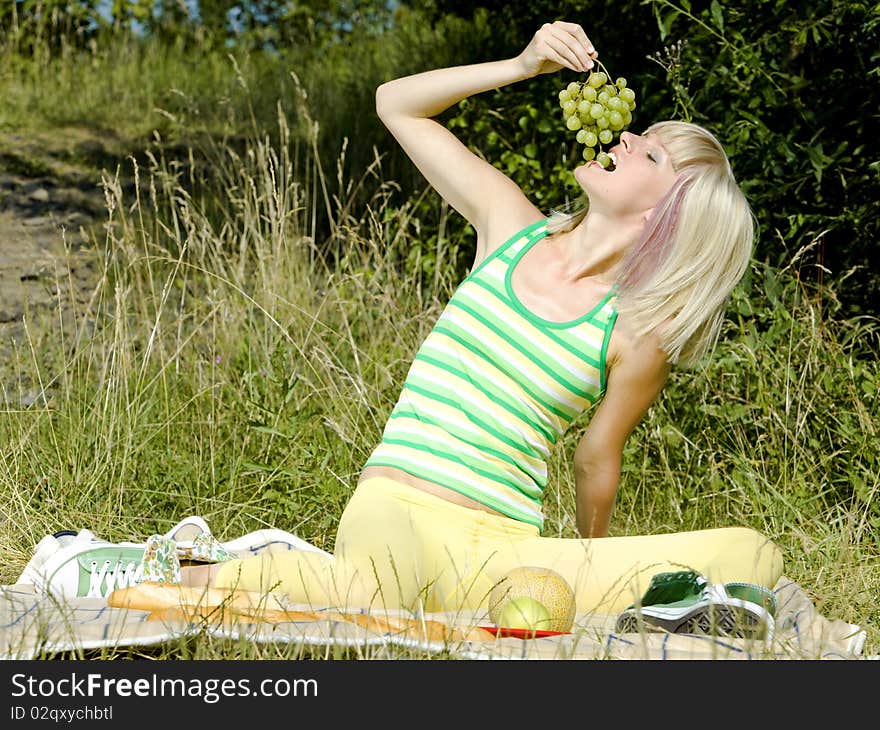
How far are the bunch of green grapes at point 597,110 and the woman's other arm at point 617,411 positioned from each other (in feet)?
1.66

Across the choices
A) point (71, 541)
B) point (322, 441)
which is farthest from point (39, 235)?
point (71, 541)

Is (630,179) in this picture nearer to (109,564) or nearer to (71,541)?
(109,564)

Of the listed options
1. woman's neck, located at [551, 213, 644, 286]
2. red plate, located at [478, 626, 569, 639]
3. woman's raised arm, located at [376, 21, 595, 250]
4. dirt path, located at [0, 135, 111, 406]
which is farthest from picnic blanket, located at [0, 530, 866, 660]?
dirt path, located at [0, 135, 111, 406]

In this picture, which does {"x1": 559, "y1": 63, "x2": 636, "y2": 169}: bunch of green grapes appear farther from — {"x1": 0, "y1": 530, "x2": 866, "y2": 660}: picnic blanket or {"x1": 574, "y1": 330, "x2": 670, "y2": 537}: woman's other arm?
{"x1": 0, "y1": 530, "x2": 866, "y2": 660}: picnic blanket

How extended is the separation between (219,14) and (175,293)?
249 inches

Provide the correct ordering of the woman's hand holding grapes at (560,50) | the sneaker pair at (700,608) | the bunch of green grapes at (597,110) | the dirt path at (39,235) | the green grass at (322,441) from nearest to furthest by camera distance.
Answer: the sneaker pair at (700,608), the woman's hand holding grapes at (560,50), the bunch of green grapes at (597,110), the green grass at (322,441), the dirt path at (39,235)

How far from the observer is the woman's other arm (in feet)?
10.2

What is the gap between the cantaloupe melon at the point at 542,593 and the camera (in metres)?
2.80

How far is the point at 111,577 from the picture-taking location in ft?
10.2

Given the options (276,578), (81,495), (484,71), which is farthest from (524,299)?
(81,495)

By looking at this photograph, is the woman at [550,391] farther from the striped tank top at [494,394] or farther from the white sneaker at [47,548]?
the white sneaker at [47,548]

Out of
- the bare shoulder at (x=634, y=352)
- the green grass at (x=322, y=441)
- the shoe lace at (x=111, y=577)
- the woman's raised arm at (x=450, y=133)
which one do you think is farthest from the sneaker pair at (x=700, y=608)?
the shoe lace at (x=111, y=577)

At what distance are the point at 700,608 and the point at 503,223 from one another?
1124 mm
